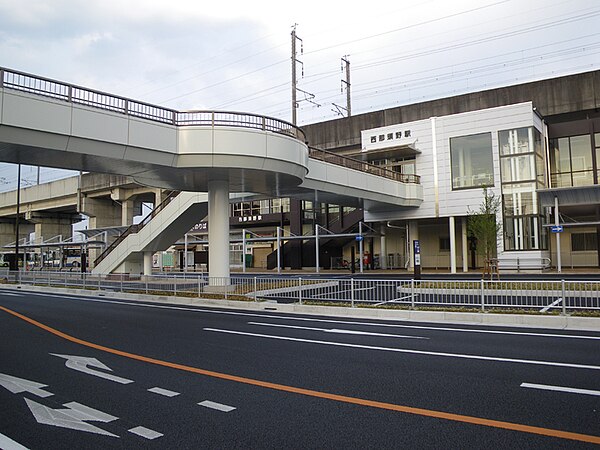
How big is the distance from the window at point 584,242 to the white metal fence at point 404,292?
2217 centimetres

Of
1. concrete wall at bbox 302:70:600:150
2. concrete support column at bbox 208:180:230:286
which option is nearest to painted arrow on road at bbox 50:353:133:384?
concrete support column at bbox 208:180:230:286

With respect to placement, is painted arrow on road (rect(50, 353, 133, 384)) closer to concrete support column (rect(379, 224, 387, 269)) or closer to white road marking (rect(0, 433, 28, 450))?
white road marking (rect(0, 433, 28, 450))

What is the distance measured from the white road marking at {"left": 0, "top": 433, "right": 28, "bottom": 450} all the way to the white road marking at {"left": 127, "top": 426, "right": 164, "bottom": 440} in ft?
3.32

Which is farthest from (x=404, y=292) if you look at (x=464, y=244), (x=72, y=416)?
(x=464, y=244)

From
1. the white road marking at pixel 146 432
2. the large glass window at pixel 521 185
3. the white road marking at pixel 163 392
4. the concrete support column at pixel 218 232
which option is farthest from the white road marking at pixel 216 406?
the large glass window at pixel 521 185

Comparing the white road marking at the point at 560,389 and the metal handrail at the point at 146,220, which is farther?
the metal handrail at the point at 146,220

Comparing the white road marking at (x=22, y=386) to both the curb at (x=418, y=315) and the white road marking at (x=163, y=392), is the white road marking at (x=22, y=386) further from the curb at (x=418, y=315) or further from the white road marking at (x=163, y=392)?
the curb at (x=418, y=315)

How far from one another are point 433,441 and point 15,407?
16.4 ft

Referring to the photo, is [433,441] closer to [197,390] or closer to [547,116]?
[197,390]

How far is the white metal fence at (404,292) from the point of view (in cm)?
1320

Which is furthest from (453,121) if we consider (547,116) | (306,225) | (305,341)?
(305,341)

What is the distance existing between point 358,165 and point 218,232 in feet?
40.4

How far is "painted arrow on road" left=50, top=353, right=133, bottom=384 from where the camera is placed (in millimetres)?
7160

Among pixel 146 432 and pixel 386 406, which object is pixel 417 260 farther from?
pixel 146 432
